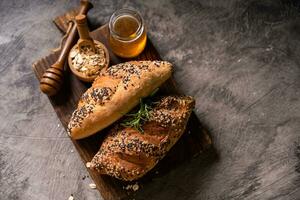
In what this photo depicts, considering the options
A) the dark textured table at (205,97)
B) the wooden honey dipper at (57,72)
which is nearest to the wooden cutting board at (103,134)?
the wooden honey dipper at (57,72)

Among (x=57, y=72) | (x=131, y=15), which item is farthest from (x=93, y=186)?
(x=131, y=15)

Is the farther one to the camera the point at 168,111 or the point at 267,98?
the point at 267,98

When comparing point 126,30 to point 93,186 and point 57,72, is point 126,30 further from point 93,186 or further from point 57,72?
point 93,186

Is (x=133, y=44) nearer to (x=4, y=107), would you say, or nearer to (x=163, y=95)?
(x=163, y=95)

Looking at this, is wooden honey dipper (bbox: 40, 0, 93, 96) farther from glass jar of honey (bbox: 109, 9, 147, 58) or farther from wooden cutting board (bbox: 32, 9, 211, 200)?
glass jar of honey (bbox: 109, 9, 147, 58)

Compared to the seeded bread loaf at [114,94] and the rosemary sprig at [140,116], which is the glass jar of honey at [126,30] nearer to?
the seeded bread loaf at [114,94]

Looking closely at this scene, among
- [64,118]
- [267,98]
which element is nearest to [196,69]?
[267,98]
